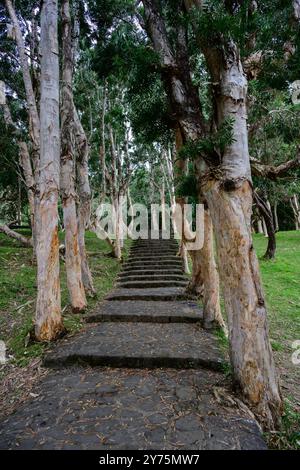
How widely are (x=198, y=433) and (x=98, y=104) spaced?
12450 millimetres

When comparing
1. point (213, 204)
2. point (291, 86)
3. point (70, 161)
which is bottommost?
point (213, 204)

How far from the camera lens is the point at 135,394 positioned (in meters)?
3.17

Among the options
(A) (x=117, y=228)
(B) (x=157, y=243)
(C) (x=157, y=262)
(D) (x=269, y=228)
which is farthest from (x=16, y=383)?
(B) (x=157, y=243)

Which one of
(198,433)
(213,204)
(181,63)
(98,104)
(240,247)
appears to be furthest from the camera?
(98,104)

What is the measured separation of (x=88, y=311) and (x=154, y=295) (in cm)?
172

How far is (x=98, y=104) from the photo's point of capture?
484 inches

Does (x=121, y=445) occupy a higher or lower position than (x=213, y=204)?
lower

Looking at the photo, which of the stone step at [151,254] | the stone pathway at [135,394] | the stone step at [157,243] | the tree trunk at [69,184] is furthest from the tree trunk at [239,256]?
the stone step at [157,243]

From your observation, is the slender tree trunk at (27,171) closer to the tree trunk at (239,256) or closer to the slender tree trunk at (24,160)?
the slender tree trunk at (24,160)

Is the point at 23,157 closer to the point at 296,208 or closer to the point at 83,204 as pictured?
the point at 83,204

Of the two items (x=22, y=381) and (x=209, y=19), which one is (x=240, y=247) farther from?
(x=22, y=381)

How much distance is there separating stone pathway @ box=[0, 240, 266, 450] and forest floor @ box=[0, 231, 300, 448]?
0.26m
